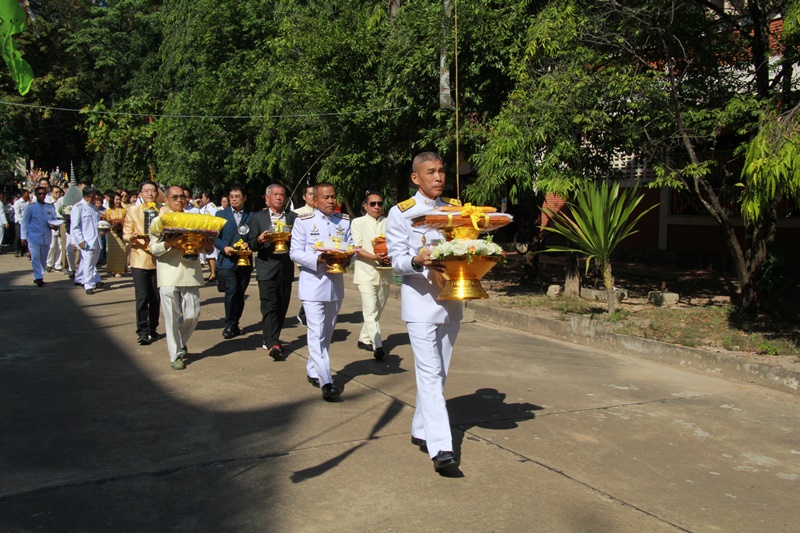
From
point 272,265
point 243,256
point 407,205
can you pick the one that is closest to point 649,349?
point 272,265

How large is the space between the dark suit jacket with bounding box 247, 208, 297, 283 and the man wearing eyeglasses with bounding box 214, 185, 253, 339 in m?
0.52

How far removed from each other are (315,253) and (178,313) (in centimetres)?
196

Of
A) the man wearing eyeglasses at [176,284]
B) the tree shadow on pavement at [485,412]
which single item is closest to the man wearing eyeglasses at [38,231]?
the man wearing eyeglasses at [176,284]

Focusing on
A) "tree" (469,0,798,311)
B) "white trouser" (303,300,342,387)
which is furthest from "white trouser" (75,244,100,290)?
"white trouser" (303,300,342,387)

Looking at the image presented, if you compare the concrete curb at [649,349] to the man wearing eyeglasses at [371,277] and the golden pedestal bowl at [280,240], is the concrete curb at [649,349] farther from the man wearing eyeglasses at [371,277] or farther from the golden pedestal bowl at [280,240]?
the golden pedestal bowl at [280,240]

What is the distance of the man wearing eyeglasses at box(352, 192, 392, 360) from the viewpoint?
341 inches

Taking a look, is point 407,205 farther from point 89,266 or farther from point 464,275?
point 89,266

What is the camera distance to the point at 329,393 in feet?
21.4

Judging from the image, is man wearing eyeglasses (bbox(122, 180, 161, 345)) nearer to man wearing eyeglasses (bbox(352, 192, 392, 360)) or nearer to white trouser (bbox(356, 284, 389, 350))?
man wearing eyeglasses (bbox(352, 192, 392, 360))

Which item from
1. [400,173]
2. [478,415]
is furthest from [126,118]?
[478,415]

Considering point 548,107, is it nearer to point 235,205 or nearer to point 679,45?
point 679,45

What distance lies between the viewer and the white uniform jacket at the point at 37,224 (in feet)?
50.3

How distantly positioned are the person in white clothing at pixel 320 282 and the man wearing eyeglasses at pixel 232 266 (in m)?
2.57

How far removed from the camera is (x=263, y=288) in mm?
8789
